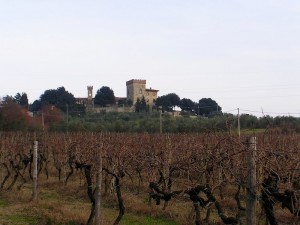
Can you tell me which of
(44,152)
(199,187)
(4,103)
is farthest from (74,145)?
(4,103)

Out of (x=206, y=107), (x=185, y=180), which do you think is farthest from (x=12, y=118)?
(x=206, y=107)

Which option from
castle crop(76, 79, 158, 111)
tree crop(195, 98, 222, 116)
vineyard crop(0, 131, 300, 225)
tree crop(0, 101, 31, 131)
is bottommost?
vineyard crop(0, 131, 300, 225)

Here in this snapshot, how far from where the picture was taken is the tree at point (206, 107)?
209 ft

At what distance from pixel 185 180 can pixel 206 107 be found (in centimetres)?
5774

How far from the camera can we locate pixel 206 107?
6588 centimetres

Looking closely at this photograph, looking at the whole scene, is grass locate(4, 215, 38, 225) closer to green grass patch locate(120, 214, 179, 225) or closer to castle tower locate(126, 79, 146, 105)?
green grass patch locate(120, 214, 179, 225)

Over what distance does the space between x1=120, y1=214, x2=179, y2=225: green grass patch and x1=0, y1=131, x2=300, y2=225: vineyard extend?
104 millimetres

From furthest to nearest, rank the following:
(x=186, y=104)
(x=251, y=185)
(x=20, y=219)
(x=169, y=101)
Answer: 1. (x=186, y=104)
2. (x=169, y=101)
3. (x=20, y=219)
4. (x=251, y=185)

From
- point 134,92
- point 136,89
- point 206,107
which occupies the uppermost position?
point 136,89

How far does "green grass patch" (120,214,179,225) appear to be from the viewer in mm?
9795

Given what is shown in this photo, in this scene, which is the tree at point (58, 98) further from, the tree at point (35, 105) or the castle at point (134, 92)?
the castle at point (134, 92)

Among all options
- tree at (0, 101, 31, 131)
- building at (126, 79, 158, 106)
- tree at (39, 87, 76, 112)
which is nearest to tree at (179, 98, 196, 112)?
building at (126, 79, 158, 106)

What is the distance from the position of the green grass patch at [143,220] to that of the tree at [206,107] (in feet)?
170

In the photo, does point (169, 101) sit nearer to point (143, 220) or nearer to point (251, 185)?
point (143, 220)
